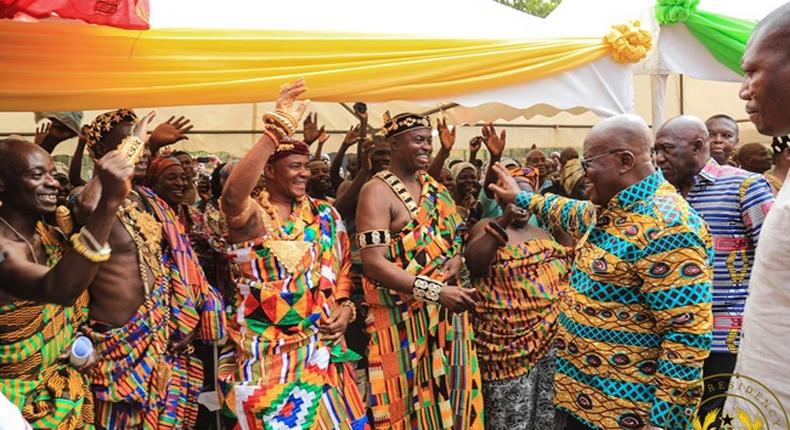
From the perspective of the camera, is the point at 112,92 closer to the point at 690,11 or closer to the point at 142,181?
the point at 142,181

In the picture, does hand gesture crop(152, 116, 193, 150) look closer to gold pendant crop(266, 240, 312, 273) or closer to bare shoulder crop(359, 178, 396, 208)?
gold pendant crop(266, 240, 312, 273)

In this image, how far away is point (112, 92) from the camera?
12.3 ft

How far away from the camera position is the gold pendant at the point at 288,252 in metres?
3.93

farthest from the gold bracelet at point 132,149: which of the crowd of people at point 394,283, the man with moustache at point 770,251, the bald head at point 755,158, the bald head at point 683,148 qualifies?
the bald head at point 755,158

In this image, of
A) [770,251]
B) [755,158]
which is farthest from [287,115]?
[755,158]

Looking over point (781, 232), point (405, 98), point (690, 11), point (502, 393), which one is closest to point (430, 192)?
point (405, 98)

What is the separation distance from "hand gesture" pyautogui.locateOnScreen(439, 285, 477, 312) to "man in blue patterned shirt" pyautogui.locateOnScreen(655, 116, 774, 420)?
1.22 metres

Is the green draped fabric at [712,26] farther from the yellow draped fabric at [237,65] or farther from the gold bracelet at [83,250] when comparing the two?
the gold bracelet at [83,250]

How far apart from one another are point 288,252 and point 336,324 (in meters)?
0.50

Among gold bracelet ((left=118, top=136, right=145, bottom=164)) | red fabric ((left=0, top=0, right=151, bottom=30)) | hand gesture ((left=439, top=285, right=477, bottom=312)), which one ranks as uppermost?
red fabric ((left=0, top=0, right=151, bottom=30))

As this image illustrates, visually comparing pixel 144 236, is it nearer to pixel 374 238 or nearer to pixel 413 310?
pixel 374 238

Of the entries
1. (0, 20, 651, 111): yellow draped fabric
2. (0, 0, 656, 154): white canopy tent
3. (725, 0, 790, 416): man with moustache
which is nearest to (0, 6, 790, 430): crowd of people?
(725, 0, 790, 416): man with moustache

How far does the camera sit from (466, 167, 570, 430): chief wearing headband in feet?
15.3

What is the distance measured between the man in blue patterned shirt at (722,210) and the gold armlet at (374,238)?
1.52 meters
